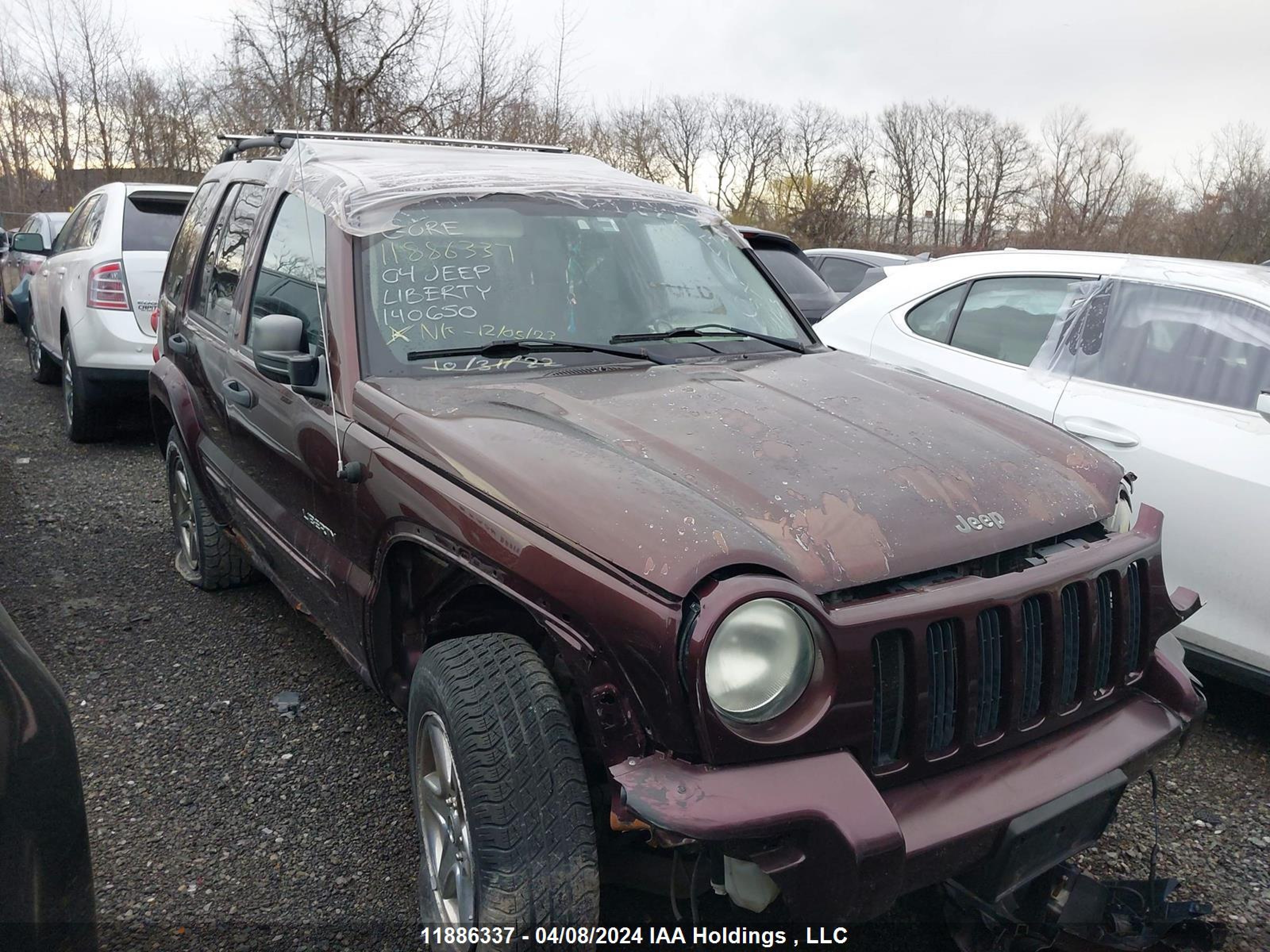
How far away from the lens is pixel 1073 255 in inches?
176

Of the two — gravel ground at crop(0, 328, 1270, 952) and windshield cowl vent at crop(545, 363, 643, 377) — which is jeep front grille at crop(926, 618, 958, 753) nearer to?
gravel ground at crop(0, 328, 1270, 952)

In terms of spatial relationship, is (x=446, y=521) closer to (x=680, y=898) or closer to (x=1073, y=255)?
(x=680, y=898)

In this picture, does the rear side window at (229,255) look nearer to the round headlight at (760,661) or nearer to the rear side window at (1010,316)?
the round headlight at (760,661)

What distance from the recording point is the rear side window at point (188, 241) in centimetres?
443

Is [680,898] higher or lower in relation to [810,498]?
lower

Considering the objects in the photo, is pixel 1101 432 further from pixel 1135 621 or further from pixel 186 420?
pixel 186 420

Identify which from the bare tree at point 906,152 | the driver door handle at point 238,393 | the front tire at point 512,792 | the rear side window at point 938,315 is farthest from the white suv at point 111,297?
the bare tree at point 906,152

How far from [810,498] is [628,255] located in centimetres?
154

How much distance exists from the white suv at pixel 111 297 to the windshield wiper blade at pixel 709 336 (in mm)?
4768

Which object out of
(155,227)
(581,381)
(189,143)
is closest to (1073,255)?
(581,381)

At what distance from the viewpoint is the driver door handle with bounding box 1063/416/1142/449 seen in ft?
12.1

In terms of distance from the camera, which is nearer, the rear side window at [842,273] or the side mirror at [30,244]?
the side mirror at [30,244]

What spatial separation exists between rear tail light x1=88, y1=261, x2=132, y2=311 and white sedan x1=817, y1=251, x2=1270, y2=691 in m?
4.99

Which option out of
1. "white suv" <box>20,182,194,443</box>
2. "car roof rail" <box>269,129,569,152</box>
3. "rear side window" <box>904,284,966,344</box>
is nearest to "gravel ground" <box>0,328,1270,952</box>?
"rear side window" <box>904,284,966,344</box>
